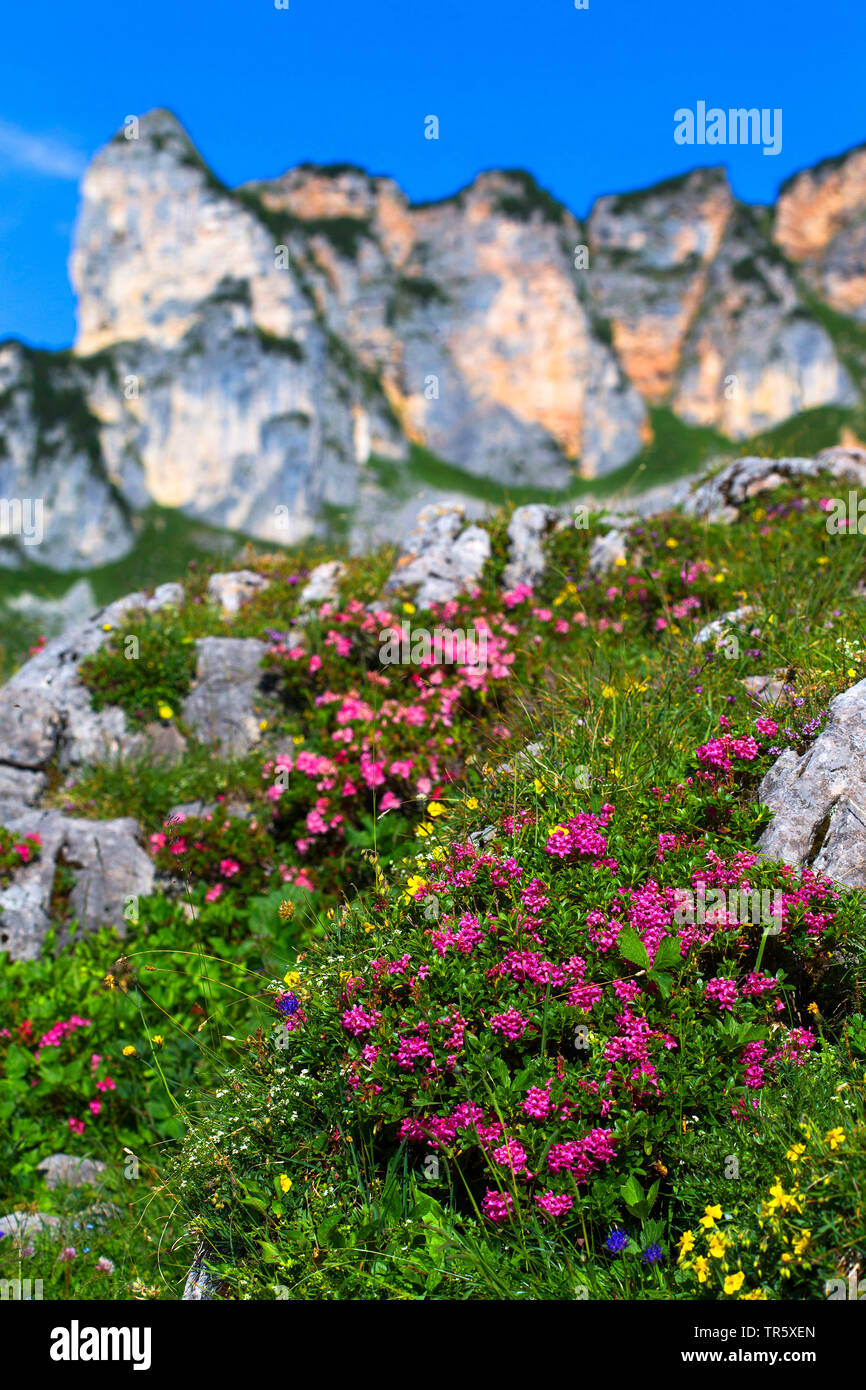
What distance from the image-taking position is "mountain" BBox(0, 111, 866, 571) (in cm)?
16762

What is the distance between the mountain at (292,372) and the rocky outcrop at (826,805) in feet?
498

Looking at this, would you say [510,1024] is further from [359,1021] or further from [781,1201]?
[781,1201]

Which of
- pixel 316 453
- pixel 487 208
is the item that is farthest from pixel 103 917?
pixel 487 208

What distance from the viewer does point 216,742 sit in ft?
29.5

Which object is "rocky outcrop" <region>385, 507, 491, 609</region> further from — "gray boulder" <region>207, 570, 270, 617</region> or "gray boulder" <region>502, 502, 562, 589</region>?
"gray boulder" <region>207, 570, 270, 617</region>

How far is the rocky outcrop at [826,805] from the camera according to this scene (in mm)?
4316

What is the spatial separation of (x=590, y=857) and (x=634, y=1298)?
187cm

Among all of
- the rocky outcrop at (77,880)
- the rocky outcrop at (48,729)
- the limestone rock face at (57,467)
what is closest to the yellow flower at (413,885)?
the rocky outcrop at (77,880)

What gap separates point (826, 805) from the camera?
4477 mm

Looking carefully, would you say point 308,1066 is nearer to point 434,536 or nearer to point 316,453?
point 434,536

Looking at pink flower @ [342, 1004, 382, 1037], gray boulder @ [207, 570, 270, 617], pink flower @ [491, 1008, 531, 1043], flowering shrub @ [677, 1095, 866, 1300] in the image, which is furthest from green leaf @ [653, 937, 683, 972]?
gray boulder @ [207, 570, 270, 617]

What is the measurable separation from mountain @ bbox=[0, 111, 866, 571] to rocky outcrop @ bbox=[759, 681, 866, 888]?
152m

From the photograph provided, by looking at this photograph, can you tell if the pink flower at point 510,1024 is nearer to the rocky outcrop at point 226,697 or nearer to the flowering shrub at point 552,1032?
the flowering shrub at point 552,1032

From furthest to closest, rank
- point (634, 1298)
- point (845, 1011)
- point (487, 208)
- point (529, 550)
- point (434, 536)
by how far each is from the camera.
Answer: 1. point (487, 208)
2. point (434, 536)
3. point (529, 550)
4. point (845, 1011)
5. point (634, 1298)
